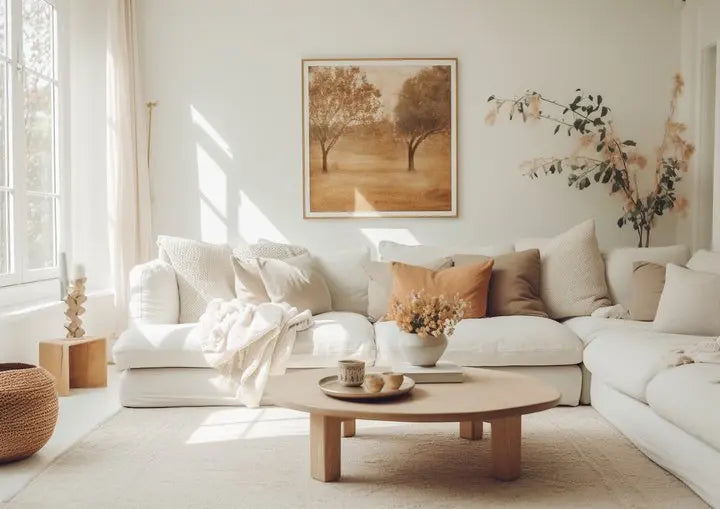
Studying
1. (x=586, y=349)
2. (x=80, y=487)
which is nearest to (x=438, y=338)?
(x=586, y=349)

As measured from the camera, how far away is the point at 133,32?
5.80 metres

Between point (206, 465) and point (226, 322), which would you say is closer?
point (206, 465)

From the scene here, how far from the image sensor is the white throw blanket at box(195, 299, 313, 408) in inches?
170

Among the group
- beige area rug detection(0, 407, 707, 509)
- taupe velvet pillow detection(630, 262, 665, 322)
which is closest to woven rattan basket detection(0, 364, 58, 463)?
beige area rug detection(0, 407, 707, 509)

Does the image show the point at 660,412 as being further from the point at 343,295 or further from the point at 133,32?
the point at 133,32

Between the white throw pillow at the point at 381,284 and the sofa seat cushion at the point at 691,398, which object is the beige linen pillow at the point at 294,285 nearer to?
the white throw pillow at the point at 381,284

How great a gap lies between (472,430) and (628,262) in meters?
1.91

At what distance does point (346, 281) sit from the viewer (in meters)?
5.21

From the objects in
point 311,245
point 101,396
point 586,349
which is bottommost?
point 101,396

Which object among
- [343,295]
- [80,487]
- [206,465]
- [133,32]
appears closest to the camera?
[80,487]

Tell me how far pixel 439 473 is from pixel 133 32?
4030mm

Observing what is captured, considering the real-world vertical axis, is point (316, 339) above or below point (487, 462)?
above

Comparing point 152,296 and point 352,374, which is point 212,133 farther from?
point 352,374

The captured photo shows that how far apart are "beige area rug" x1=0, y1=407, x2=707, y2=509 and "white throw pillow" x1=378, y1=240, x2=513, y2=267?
1.38m
